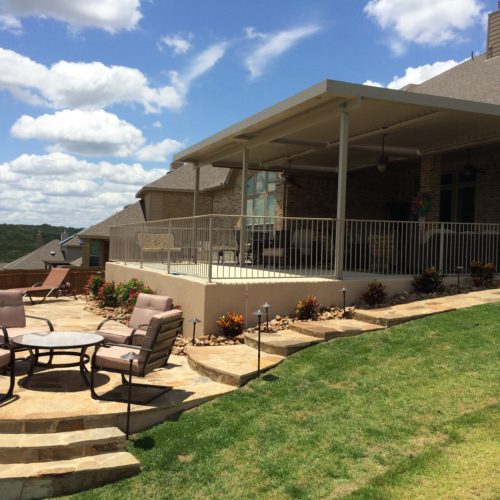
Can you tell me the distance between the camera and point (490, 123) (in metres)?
10.6

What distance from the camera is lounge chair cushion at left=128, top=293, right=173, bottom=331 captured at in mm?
7508

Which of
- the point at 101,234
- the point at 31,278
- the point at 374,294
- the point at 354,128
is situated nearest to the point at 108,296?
the point at 31,278

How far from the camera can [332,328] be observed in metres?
7.77

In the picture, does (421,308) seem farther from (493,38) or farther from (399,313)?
(493,38)

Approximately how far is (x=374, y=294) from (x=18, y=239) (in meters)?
77.0

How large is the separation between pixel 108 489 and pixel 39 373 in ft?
8.34

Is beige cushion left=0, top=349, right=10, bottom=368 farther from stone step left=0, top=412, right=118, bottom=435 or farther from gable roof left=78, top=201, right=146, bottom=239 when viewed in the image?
gable roof left=78, top=201, right=146, bottom=239

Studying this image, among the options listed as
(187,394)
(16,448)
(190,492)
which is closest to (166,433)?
(187,394)

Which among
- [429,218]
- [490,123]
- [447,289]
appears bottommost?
[447,289]

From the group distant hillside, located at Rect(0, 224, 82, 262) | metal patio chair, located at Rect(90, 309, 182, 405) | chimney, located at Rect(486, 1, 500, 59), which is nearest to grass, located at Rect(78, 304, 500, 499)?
metal patio chair, located at Rect(90, 309, 182, 405)

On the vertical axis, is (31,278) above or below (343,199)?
below

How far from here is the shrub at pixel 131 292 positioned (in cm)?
1145

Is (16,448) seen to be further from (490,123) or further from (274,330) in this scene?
(490,123)

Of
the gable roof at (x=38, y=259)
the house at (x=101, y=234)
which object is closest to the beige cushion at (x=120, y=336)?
the house at (x=101, y=234)
